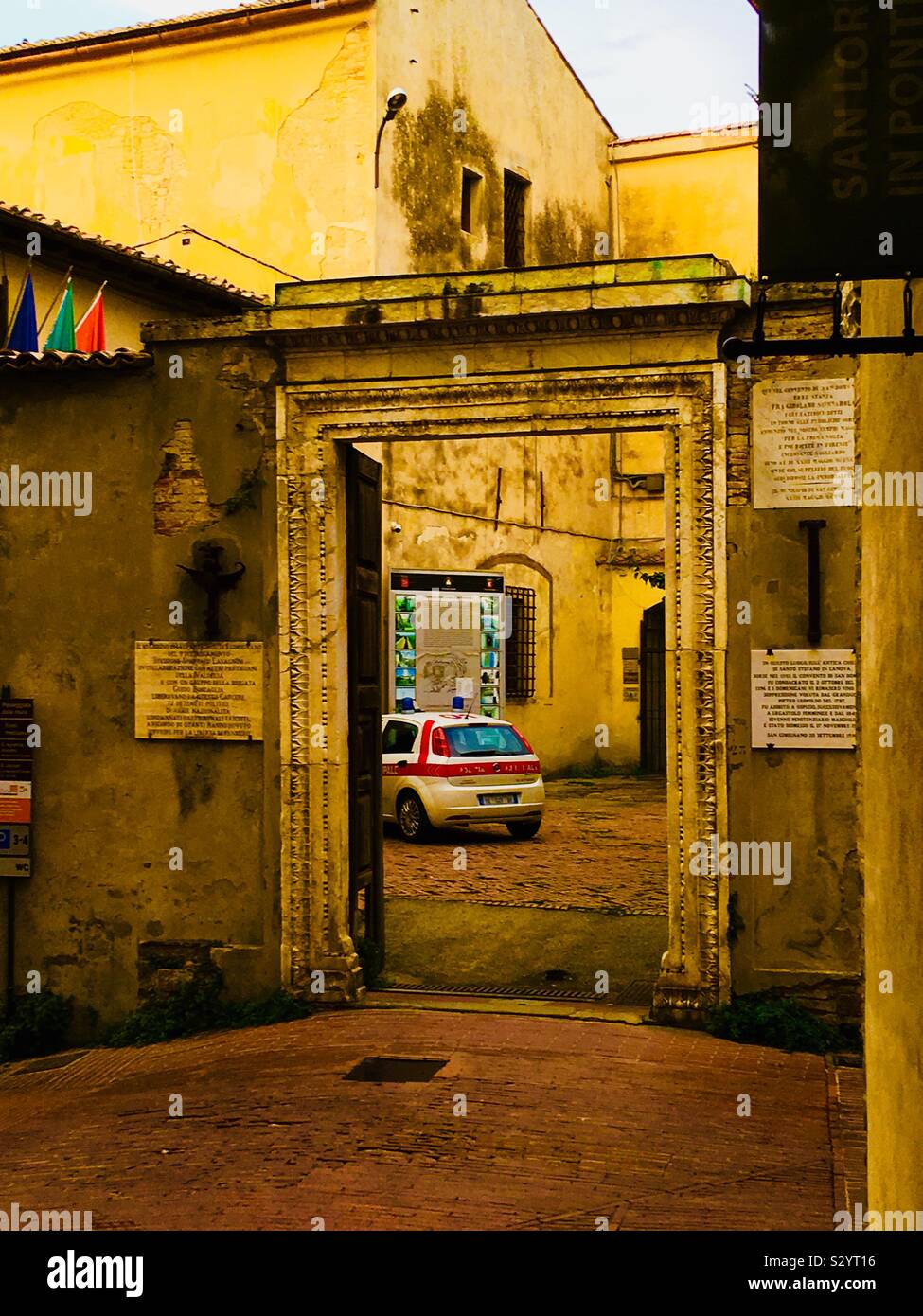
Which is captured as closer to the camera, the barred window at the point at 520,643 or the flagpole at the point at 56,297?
the flagpole at the point at 56,297

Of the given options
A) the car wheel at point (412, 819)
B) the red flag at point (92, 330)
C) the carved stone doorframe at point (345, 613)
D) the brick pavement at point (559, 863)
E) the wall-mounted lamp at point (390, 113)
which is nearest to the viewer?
the carved stone doorframe at point (345, 613)

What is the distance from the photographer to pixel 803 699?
27.1ft

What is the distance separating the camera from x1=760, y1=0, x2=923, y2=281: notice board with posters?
3242mm

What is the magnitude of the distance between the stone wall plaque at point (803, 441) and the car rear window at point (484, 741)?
8514 millimetres

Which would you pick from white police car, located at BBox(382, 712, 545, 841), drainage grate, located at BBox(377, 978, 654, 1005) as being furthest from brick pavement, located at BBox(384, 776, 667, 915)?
drainage grate, located at BBox(377, 978, 654, 1005)

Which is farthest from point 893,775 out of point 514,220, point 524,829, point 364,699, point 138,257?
point 514,220

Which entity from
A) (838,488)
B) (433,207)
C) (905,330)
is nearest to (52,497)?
(838,488)

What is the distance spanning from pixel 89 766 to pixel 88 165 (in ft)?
47.6

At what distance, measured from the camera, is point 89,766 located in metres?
9.55

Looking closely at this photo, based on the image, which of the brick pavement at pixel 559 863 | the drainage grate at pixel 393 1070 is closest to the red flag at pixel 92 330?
the brick pavement at pixel 559 863

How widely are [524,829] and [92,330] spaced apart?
7.45 metres

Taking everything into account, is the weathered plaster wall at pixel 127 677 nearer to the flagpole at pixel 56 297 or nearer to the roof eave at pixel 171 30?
the flagpole at pixel 56 297

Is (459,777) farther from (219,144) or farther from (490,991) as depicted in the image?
(219,144)

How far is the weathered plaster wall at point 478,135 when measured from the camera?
19844 mm
